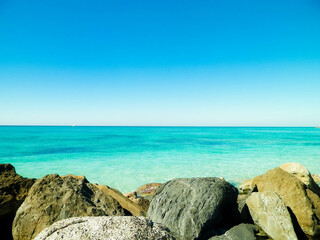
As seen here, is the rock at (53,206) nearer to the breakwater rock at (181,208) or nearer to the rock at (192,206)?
the breakwater rock at (181,208)

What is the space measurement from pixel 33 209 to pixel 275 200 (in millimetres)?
4640

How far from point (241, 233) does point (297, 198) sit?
6.13ft

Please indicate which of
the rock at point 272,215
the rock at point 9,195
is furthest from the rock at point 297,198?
the rock at point 9,195

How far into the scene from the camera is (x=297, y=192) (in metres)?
5.07

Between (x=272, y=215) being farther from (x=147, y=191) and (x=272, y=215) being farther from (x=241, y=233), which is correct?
(x=147, y=191)

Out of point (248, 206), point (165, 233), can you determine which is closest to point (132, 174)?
point (248, 206)

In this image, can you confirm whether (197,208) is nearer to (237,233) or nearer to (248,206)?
(237,233)

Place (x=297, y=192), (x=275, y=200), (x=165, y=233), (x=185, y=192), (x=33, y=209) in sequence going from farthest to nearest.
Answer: (x=297, y=192), (x=275, y=200), (x=185, y=192), (x=33, y=209), (x=165, y=233)

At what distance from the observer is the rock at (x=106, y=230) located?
69.1 inches

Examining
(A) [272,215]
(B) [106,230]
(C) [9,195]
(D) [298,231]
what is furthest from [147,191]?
(B) [106,230]

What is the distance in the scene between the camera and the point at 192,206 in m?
3.95

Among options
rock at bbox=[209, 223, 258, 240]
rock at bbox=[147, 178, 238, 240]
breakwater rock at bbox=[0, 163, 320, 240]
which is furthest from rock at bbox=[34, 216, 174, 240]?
rock at bbox=[209, 223, 258, 240]

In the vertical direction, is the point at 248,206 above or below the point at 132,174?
above

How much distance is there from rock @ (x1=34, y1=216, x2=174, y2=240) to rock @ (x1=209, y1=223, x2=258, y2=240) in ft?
8.34
